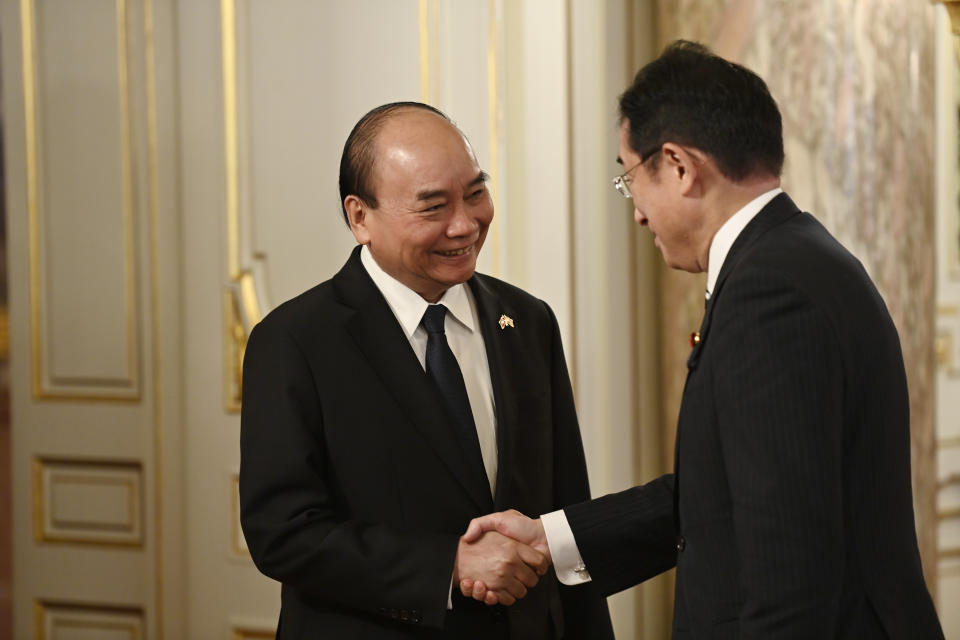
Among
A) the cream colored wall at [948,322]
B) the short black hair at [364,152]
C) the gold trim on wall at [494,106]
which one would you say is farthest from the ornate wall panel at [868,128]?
the cream colored wall at [948,322]

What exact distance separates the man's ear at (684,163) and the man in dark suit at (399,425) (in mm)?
494

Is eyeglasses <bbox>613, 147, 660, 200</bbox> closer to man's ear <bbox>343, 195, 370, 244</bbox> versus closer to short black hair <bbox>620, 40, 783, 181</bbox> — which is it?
short black hair <bbox>620, 40, 783, 181</bbox>

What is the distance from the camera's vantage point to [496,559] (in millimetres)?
1864

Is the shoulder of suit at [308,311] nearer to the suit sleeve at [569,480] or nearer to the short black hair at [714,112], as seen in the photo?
the suit sleeve at [569,480]

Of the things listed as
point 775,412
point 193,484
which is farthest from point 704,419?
point 193,484

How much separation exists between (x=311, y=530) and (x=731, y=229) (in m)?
0.85

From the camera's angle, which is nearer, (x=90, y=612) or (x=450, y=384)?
(x=450, y=384)

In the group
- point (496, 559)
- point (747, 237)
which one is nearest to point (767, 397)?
point (747, 237)

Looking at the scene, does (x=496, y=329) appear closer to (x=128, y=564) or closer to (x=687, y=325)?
(x=687, y=325)

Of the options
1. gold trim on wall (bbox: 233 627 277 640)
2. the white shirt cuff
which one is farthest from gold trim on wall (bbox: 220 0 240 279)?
the white shirt cuff

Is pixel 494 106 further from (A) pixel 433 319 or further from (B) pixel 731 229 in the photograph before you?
(B) pixel 731 229

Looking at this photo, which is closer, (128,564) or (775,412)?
(775,412)

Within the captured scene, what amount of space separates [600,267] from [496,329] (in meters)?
1.37

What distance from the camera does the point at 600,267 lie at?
3439 mm
